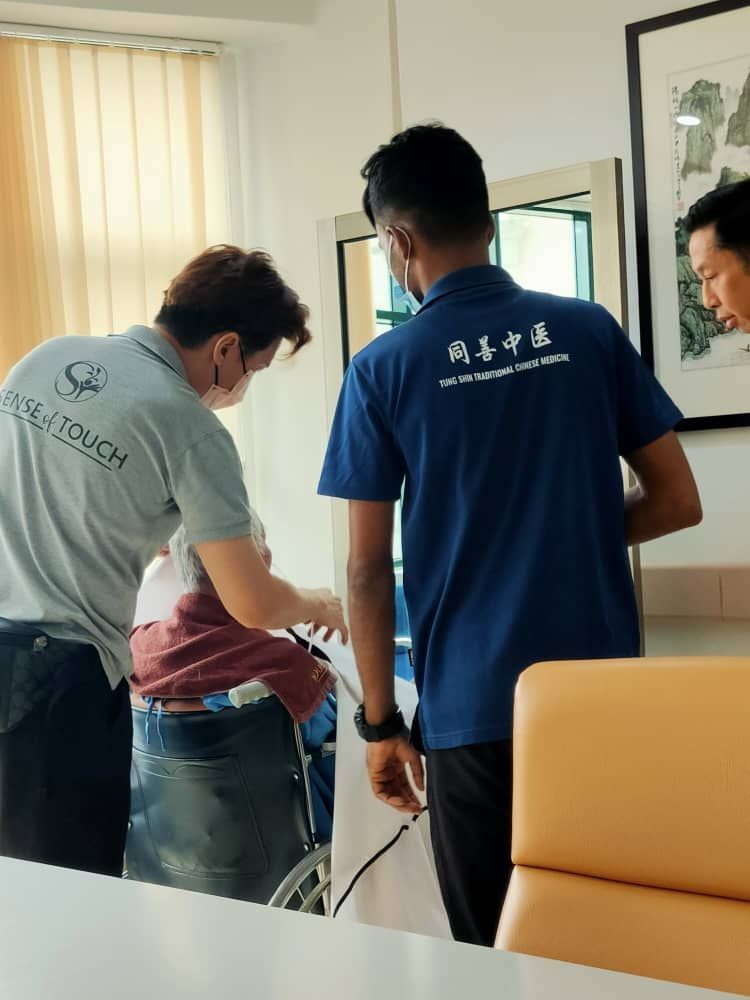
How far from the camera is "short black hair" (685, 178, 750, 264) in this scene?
181 cm

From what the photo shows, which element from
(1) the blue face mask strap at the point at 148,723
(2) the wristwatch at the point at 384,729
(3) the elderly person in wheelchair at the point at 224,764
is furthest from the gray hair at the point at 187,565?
(2) the wristwatch at the point at 384,729

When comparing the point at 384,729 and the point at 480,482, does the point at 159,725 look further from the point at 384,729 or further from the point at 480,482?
the point at 480,482

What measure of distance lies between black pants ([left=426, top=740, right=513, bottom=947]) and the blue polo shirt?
0.10ft

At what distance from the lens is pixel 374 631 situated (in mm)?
1561

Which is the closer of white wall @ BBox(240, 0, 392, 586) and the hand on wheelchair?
the hand on wheelchair

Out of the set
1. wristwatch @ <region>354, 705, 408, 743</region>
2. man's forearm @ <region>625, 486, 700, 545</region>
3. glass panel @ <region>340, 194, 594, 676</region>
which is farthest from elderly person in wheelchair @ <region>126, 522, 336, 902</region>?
man's forearm @ <region>625, 486, 700, 545</region>

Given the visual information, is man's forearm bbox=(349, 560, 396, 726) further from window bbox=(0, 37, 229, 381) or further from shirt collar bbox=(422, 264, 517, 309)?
window bbox=(0, 37, 229, 381)

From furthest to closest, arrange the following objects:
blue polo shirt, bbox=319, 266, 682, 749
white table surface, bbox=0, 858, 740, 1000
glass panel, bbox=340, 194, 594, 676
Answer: glass panel, bbox=340, 194, 594, 676 < blue polo shirt, bbox=319, 266, 682, 749 < white table surface, bbox=0, 858, 740, 1000

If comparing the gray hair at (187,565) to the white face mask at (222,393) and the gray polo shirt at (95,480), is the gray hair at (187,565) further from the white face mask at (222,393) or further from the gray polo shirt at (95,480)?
the gray polo shirt at (95,480)

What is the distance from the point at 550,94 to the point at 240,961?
88.1 inches

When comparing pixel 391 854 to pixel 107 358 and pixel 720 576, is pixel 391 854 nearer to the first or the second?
pixel 720 576

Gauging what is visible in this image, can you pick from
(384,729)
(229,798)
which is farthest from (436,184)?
(229,798)

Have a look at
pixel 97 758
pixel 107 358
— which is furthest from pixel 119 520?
pixel 97 758

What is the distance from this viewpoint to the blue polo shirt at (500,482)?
142 centimetres
